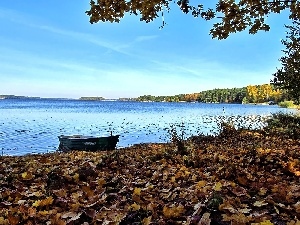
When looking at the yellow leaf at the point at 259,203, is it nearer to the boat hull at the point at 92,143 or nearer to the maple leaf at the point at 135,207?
the maple leaf at the point at 135,207

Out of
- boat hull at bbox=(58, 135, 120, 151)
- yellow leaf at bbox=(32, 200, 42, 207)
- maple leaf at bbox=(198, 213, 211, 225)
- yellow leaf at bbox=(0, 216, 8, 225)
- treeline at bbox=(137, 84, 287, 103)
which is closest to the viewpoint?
maple leaf at bbox=(198, 213, 211, 225)

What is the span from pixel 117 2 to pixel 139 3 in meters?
0.36

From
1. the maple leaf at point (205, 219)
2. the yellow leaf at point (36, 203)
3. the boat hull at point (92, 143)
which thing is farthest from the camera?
the boat hull at point (92, 143)

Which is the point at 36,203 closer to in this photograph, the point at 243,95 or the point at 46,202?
the point at 46,202

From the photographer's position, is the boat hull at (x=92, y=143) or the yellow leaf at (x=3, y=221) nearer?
the yellow leaf at (x=3, y=221)

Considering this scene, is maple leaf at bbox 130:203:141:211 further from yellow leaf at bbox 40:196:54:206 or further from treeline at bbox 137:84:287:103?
treeline at bbox 137:84:287:103

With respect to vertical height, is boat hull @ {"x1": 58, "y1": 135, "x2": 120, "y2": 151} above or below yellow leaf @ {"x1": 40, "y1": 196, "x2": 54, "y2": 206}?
below

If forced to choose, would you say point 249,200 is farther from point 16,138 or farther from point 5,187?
point 16,138

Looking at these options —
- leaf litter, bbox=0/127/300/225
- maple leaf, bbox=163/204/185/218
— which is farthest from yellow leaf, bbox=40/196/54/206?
maple leaf, bbox=163/204/185/218

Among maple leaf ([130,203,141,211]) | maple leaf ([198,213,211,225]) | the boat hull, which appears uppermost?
maple leaf ([198,213,211,225])

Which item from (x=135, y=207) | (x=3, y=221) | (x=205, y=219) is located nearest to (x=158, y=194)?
(x=135, y=207)

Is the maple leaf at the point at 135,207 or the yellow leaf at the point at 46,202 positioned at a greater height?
the maple leaf at the point at 135,207

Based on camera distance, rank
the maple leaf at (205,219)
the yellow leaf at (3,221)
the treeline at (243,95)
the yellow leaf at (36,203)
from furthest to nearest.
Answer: the treeline at (243,95) → the yellow leaf at (36,203) → the yellow leaf at (3,221) → the maple leaf at (205,219)

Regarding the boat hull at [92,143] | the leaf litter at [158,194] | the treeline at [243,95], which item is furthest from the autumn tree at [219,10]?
the treeline at [243,95]
